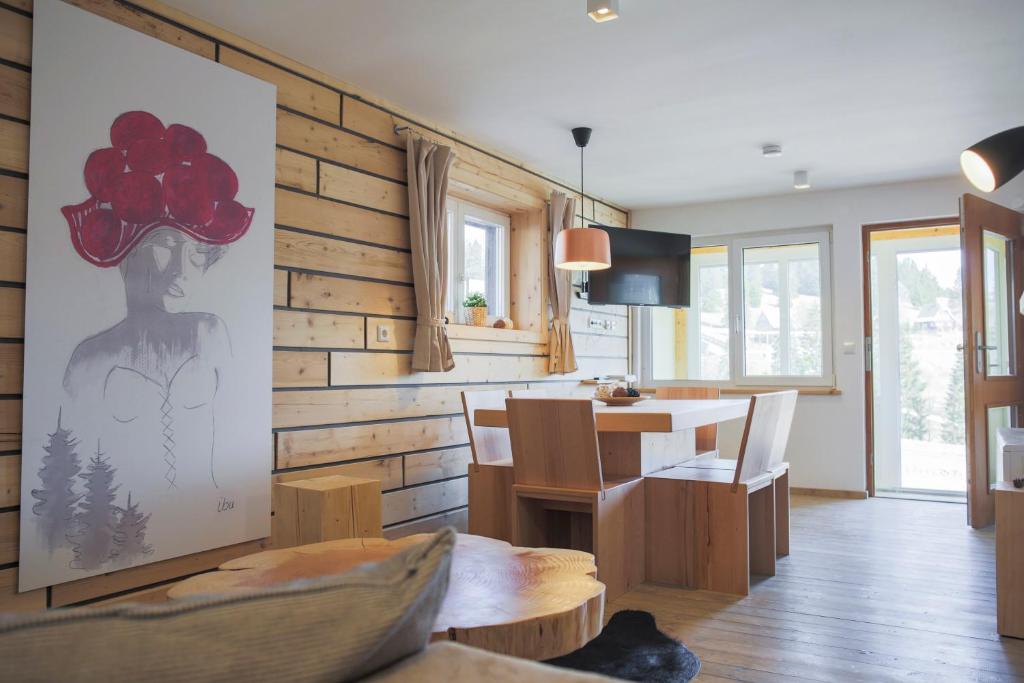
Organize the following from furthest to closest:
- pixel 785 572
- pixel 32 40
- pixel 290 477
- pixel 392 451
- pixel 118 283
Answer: pixel 392 451 → pixel 785 572 → pixel 290 477 → pixel 118 283 → pixel 32 40

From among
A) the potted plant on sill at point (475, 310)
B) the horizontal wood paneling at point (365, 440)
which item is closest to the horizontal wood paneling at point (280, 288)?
the horizontal wood paneling at point (365, 440)

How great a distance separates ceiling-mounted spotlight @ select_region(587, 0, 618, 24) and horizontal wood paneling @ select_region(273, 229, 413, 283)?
61.9 inches

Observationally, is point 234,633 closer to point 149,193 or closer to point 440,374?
point 149,193

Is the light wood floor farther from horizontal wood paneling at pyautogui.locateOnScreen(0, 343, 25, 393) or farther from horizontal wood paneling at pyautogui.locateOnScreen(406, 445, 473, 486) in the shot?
horizontal wood paneling at pyautogui.locateOnScreen(0, 343, 25, 393)

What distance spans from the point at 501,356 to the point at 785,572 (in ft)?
7.05

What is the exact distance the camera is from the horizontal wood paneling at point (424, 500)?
388 cm

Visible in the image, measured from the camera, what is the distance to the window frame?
598cm

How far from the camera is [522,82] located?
3686 mm

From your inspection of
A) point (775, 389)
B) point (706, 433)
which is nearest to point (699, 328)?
point (775, 389)

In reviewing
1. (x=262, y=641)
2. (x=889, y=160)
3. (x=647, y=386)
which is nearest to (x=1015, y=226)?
(x=889, y=160)

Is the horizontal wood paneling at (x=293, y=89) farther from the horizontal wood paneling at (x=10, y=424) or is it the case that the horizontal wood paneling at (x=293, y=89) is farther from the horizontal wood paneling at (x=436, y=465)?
the horizontal wood paneling at (x=436, y=465)

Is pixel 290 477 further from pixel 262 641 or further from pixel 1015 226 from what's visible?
pixel 1015 226

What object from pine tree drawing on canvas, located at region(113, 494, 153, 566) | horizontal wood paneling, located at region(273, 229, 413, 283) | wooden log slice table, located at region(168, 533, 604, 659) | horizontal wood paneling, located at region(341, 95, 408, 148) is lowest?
pine tree drawing on canvas, located at region(113, 494, 153, 566)

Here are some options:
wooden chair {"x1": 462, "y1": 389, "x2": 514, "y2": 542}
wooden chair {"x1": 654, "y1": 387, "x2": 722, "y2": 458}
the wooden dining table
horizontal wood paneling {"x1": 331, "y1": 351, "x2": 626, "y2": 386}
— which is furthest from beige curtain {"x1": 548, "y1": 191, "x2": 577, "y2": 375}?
wooden chair {"x1": 462, "y1": 389, "x2": 514, "y2": 542}
